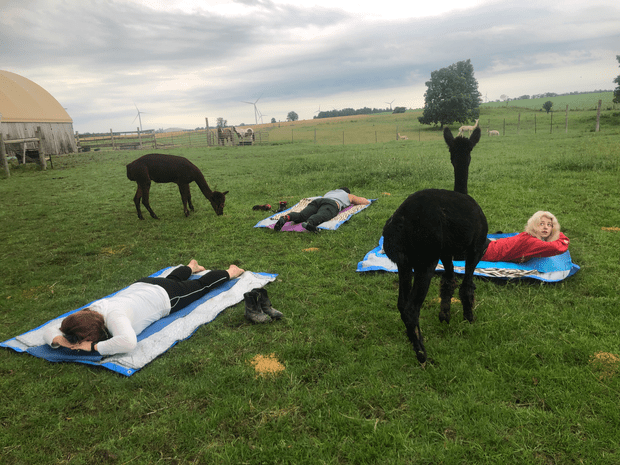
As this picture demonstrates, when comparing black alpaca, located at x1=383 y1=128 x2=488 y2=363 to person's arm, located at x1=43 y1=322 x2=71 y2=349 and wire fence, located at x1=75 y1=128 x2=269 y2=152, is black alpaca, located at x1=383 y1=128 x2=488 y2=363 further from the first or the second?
wire fence, located at x1=75 y1=128 x2=269 y2=152

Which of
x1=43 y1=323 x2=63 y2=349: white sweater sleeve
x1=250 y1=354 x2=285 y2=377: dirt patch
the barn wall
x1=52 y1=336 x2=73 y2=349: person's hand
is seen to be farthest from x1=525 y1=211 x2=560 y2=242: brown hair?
the barn wall

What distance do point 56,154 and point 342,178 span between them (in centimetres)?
3098

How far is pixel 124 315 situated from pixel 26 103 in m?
35.6

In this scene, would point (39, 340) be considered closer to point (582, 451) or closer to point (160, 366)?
point (160, 366)

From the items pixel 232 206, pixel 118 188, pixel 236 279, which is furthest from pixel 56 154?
pixel 236 279

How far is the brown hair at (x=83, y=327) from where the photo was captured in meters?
3.60

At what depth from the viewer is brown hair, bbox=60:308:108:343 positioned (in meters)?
3.60

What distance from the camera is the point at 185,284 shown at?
482 cm

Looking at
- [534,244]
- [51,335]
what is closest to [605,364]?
[534,244]

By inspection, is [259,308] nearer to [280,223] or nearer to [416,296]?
[416,296]

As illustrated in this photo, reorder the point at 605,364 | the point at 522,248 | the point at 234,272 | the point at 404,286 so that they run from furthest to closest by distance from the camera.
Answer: the point at 234,272 → the point at 522,248 → the point at 404,286 → the point at 605,364

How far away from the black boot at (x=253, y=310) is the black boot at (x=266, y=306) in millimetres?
47

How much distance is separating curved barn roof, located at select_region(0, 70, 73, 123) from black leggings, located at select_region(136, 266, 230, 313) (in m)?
30.0

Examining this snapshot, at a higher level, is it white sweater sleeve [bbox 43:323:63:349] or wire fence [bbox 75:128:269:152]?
wire fence [bbox 75:128:269:152]
